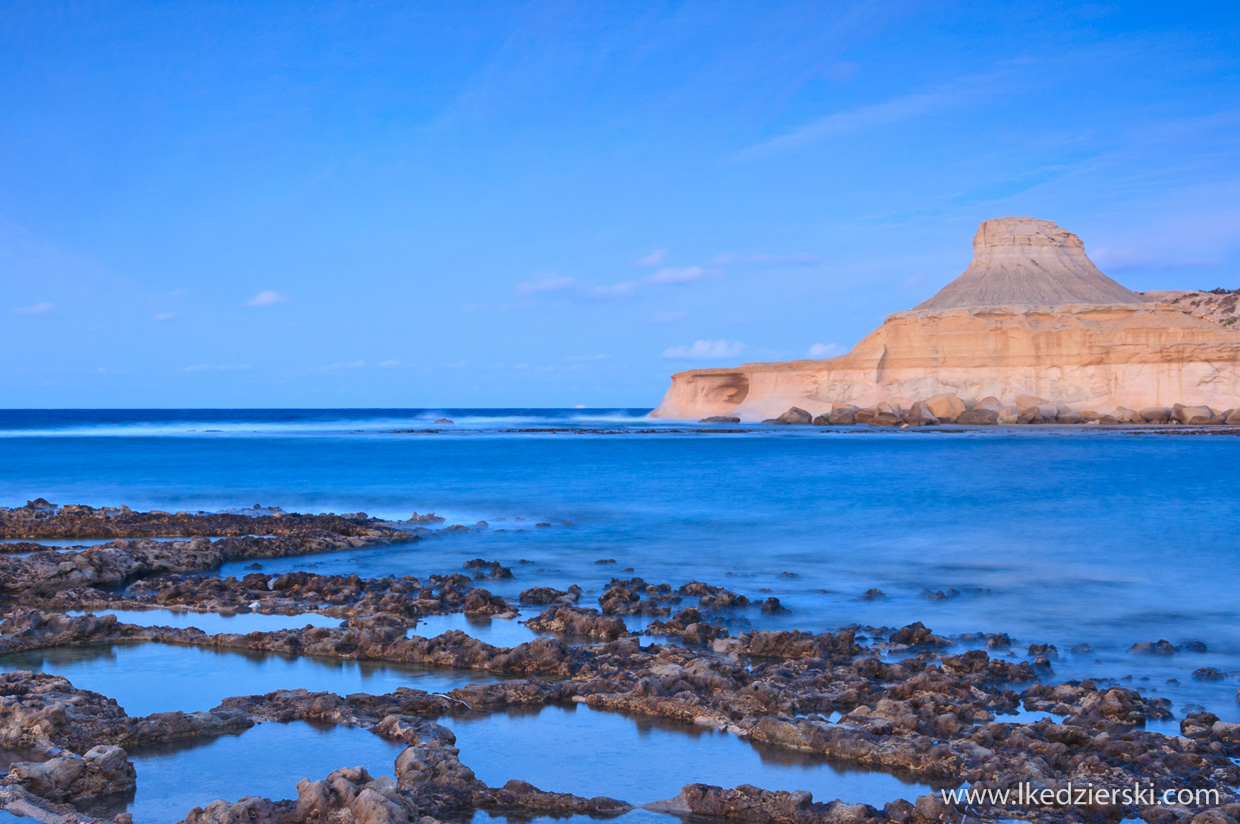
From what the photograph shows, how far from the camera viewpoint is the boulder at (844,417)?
62438 mm

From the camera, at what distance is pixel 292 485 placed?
25781 millimetres

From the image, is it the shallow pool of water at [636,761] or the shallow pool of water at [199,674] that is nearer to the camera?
the shallow pool of water at [636,761]

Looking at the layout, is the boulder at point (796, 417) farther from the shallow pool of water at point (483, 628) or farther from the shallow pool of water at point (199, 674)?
the shallow pool of water at point (199, 674)

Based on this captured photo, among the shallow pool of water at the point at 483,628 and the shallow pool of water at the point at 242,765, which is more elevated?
the shallow pool of water at the point at 242,765

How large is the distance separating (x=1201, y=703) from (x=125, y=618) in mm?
9384

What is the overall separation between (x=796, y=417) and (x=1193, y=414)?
23.3 metres

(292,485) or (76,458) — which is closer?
(292,485)

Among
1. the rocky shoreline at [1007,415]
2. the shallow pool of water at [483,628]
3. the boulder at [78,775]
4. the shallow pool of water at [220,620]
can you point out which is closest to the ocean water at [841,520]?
the shallow pool of water at [483,628]

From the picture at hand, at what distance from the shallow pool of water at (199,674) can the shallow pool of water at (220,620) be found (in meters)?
0.75

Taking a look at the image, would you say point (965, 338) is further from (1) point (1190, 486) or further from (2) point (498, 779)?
(2) point (498, 779)

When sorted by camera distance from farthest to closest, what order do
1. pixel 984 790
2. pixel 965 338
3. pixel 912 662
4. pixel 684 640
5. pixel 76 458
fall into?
pixel 965 338 → pixel 76 458 → pixel 684 640 → pixel 912 662 → pixel 984 790

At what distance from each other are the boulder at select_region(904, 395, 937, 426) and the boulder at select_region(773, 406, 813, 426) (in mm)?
7724

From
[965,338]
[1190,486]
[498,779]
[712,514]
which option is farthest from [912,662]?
[965,338]

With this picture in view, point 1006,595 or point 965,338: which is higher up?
point 965,338
